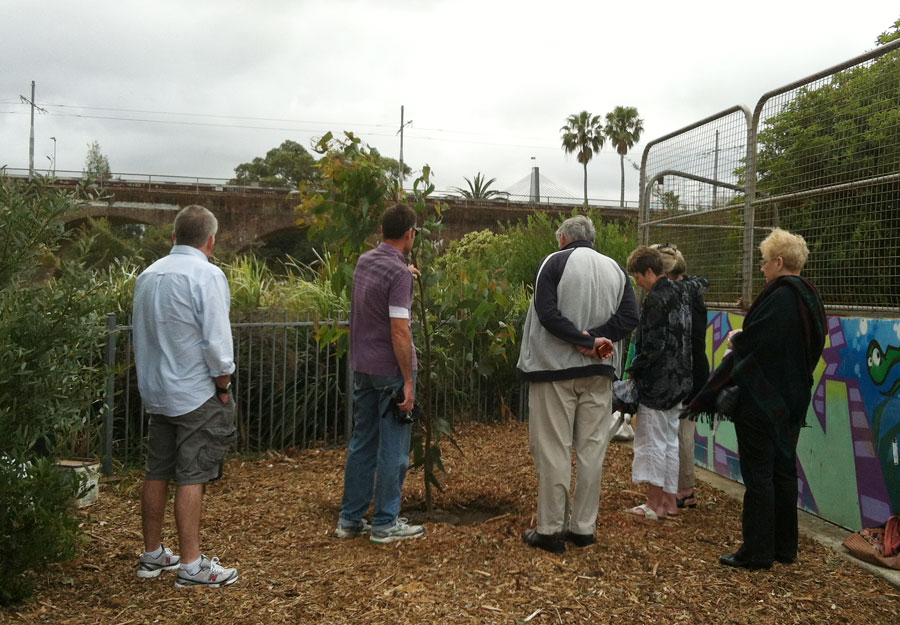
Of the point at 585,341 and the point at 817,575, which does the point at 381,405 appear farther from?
the point at 817,575

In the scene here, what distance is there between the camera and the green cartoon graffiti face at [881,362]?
4.50 m

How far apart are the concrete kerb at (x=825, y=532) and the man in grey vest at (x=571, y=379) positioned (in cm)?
151

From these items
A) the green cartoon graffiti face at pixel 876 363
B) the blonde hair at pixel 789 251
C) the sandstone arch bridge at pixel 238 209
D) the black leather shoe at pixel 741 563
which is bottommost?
the black leather shoe at pixel 741 563

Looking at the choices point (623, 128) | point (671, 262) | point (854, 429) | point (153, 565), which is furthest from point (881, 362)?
point (623, 128)

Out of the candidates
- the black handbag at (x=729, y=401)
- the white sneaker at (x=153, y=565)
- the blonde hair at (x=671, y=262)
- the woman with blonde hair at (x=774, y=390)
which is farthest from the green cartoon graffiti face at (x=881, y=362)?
the white sneaker at (x=153, y=565)

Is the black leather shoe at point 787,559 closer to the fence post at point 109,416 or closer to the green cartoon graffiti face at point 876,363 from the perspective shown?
the green cartoon graffiti face at point 876,363

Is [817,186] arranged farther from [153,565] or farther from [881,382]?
[153,565]

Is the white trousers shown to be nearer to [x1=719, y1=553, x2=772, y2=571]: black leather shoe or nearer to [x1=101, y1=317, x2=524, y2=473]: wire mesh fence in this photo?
[x1=719, y1=553, x2=772, y2=571]: black leather shoe

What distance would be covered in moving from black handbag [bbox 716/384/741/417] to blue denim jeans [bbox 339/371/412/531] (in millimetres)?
1768

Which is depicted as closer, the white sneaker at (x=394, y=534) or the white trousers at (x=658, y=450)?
the white sneaker at (x=394, y=534)

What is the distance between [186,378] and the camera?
144 inches

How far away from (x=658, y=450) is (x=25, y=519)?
3.64 m

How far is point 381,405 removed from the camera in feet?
14.4

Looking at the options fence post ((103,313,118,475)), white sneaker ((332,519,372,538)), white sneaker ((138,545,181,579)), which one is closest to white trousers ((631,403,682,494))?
white sneaker ((332,519,372,538))
